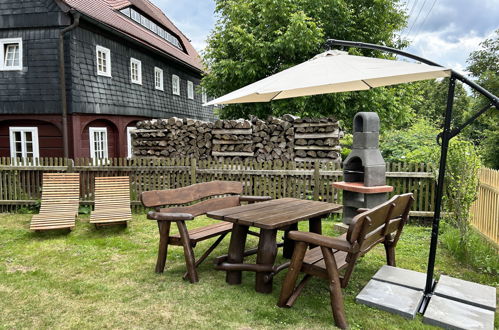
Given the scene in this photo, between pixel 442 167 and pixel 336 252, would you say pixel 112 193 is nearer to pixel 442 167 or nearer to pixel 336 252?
pixel 336 252

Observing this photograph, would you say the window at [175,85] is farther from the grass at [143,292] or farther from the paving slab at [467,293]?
the paving slab at [467,293]

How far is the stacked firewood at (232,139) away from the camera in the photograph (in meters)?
9.23

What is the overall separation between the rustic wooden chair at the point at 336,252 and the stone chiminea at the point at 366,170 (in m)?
1.65

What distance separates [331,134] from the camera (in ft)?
28.4

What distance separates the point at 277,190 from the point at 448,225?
332 centimetres

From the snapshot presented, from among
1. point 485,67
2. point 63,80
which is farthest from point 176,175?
point 485,67

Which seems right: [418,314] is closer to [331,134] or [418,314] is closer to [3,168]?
[331,134]

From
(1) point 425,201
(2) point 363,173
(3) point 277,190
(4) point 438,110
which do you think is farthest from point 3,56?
(4) point 438,110

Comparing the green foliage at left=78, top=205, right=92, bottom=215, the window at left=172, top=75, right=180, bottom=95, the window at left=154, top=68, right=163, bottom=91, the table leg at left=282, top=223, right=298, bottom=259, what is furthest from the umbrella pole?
the window at left=172, top=75, right=180, bottom=95

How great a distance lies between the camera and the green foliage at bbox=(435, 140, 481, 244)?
5258 millimetres

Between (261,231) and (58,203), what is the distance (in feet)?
16.0

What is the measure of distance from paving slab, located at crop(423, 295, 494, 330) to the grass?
12 cm

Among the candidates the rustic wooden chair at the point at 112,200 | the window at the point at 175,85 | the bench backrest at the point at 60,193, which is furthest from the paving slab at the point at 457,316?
the window at the point at 175,85

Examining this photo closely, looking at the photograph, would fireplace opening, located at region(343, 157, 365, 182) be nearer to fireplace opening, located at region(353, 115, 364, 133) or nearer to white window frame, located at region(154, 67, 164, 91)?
fireplace opening, located at region(353, 115, 364, 133)
